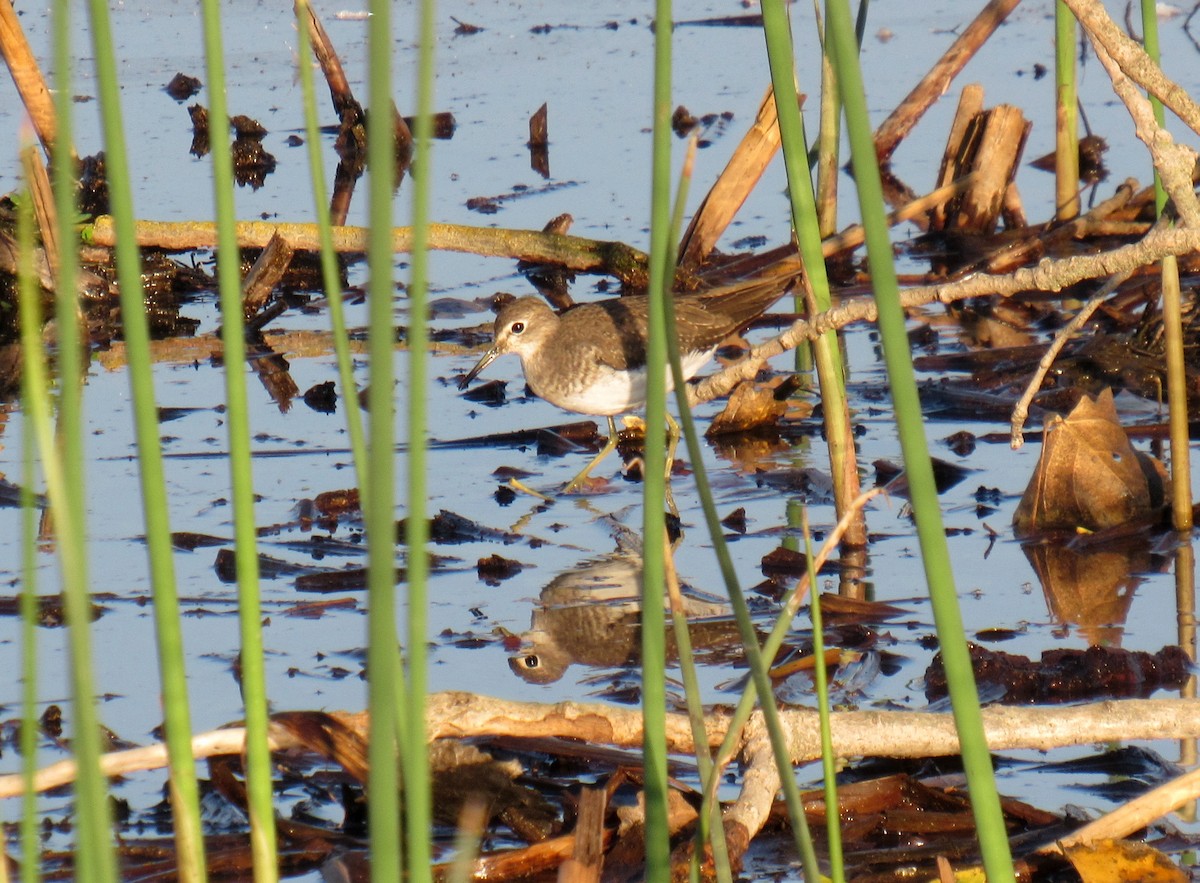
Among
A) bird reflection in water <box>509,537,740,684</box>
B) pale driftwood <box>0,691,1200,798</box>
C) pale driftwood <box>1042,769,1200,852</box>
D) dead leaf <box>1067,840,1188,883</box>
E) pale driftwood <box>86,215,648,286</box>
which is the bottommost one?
dead leaf <box>1067,840,1188,883</box>

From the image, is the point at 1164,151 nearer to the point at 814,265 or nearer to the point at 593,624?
the point at 814,265

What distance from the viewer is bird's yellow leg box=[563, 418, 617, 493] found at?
6.18 metres

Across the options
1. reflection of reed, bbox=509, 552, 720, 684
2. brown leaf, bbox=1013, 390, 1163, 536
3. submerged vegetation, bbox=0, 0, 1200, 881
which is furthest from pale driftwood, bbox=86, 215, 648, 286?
brown leaf, bbox=1013, 390, 1163, 536

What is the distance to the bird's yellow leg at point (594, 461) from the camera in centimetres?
618

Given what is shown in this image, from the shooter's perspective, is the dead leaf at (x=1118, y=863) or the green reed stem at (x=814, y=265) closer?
the green reed stem at (x=814, y=265)

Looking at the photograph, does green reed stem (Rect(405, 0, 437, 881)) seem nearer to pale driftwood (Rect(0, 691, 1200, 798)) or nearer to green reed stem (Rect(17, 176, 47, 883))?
green reed stem (Rect(17, 176, 47, 883))

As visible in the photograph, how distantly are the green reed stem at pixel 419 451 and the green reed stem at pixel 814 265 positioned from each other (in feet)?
2.82

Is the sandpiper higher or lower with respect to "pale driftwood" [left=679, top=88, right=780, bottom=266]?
lower

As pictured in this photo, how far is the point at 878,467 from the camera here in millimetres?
5941

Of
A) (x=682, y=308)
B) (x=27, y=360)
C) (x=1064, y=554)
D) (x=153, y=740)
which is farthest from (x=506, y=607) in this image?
(x=27, y=360)

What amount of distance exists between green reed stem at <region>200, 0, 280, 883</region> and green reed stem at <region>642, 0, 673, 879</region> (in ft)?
1.31

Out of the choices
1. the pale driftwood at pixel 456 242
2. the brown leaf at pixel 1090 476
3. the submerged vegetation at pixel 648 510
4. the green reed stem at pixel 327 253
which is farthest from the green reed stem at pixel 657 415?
the pale driftwood at pixel 456 242

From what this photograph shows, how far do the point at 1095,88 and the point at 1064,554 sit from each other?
7.89 metres

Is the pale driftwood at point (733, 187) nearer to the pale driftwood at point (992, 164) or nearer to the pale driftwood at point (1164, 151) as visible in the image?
the pale driftwood at point (992, 164)
